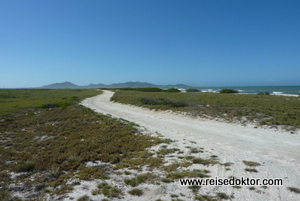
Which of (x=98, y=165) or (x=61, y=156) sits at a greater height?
(x=61, y=156)

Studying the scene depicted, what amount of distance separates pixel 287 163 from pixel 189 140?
431cm

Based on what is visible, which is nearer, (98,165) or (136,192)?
(136,192)

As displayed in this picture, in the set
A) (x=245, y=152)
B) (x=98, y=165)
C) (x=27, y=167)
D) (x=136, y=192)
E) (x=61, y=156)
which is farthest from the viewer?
(x=245, y=152)

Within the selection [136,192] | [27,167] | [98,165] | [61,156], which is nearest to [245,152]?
[136,192]

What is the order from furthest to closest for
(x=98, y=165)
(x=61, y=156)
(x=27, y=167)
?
(x=61, y=156), (x=98, y=165), (x=27, y=167)

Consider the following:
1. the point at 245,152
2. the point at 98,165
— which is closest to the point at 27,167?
the point at 98,165

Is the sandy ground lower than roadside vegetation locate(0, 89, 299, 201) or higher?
higher

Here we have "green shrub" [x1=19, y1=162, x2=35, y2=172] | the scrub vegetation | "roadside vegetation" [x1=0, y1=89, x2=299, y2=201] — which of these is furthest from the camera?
"green shrub" [x1=19, y1=162, x2=35, y2=172]

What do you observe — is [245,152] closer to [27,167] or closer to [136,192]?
[136,192]

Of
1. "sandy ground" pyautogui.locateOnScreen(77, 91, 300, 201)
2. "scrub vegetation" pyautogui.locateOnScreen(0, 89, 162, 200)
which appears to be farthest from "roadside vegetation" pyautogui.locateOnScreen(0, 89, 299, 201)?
"sandy ground" pyautogui.locateOnScreen(77, 91, 300, 201)

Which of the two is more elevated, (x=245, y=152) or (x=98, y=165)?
(x=245, y=152)

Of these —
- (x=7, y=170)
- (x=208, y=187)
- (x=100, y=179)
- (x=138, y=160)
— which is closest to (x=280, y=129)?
(x=208, y=187)

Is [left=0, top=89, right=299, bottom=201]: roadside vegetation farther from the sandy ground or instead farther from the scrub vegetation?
the sandy ground

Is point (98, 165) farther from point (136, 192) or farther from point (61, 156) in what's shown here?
point (136, 192)
